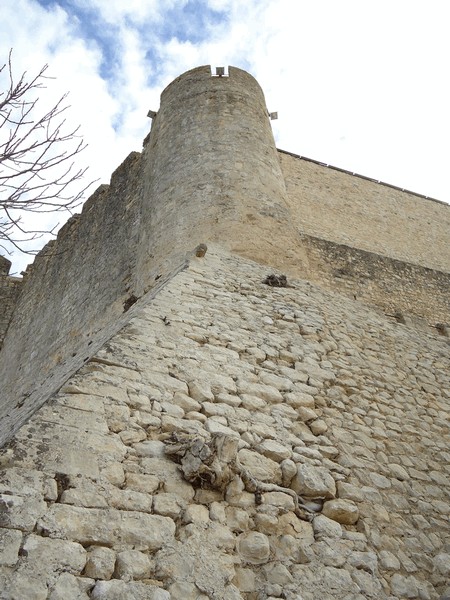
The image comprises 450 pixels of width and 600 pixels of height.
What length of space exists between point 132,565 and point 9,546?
512 mm

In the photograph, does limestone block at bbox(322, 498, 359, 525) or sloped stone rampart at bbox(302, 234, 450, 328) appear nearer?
limestone block at bbox(322, 498, 359, 525)

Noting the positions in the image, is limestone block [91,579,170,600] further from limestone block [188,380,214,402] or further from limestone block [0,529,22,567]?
limestone block [188,380,214,402]

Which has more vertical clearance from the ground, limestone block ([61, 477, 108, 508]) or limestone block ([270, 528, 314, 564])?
limestone block ([61, 477, 108, 508])

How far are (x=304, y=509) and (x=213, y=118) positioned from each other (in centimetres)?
676

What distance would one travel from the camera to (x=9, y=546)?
77.4 inches

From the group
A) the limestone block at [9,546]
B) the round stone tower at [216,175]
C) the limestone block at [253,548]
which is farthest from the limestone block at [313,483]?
the round stone tower at [216,175]

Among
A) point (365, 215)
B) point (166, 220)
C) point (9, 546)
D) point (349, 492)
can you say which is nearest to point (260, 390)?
point (349, 492)

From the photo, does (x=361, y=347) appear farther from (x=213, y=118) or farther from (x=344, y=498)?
(x=213, y=118)

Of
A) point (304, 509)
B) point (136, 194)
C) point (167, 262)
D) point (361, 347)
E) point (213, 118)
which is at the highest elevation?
point (213, 118)

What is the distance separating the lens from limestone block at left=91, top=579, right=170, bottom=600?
198 cm

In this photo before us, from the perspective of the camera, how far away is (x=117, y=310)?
7.55 metres

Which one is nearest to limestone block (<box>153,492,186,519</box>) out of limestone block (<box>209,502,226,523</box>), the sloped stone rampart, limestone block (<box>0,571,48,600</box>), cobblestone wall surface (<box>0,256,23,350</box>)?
limestone block (<box>209,502,226,523</box>)

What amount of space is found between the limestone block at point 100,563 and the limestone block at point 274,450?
1.25 metres

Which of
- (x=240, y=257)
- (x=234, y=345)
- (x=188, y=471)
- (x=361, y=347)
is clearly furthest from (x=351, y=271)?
(x=188, y=471)
